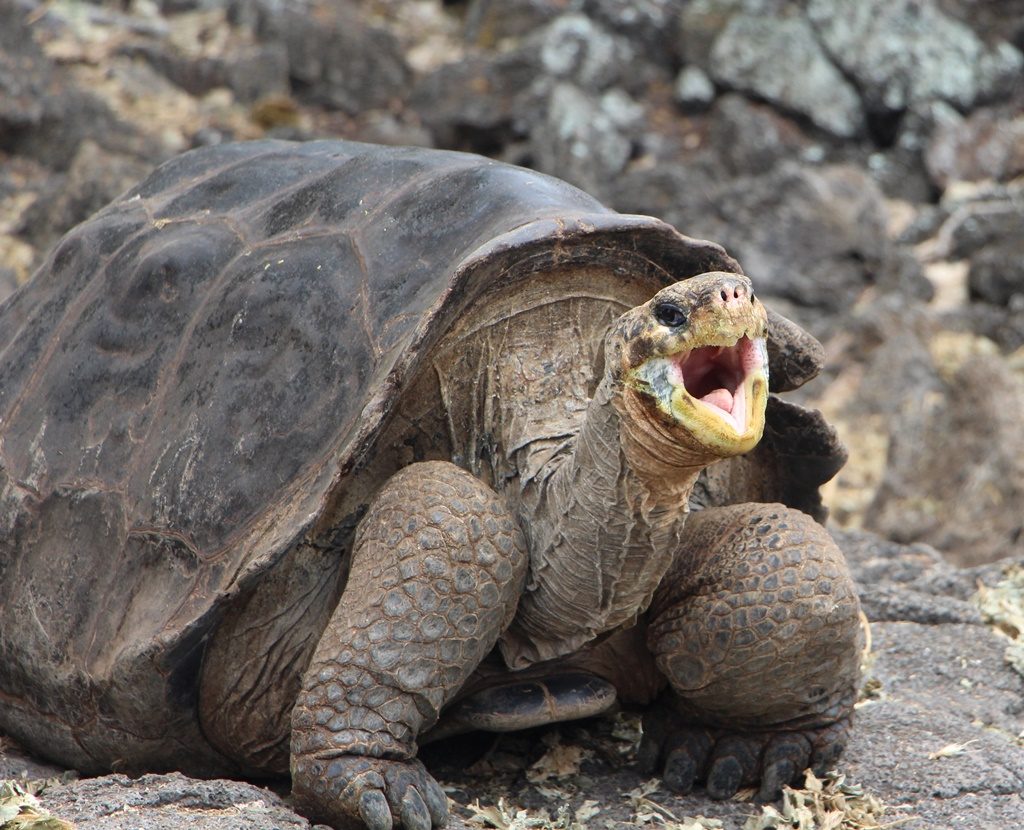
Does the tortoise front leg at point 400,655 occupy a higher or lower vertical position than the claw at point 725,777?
higher

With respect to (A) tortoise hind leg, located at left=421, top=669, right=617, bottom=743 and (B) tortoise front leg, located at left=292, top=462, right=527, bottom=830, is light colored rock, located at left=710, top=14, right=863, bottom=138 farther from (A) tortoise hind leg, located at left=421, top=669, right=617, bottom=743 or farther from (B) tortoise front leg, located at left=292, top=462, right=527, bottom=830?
(B) tortoise front leg, located at left=292, top=462, right=527, bottom=830

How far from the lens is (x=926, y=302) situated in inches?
378

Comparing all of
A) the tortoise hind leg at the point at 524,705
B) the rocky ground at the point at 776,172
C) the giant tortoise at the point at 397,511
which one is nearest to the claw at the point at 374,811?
the giant tortoise at the point at 397,511

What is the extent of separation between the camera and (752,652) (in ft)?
10.4

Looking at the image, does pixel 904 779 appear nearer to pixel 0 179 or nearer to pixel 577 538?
pixel 577 538

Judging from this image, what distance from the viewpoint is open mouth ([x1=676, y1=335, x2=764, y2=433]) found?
2557 mm

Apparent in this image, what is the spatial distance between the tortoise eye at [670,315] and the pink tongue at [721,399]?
0.44 ft

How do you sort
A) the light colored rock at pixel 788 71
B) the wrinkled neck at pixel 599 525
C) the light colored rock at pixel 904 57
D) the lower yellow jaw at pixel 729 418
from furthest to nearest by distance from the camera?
the light colored rock at pixel 904 57
the light colored rock at pixel 788 71
the wrinkled neck at pixel 599 525
the lower yellow jaw at pixel 729 418

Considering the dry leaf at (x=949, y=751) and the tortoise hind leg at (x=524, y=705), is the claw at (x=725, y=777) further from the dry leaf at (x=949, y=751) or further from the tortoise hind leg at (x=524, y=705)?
the dry leaf at (x=949, y=751)

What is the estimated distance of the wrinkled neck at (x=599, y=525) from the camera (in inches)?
109

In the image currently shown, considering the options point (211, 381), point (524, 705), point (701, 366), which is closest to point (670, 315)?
point (701, 366)

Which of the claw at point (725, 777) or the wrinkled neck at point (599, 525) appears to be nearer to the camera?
the wrinkled neck at point (599, 525)

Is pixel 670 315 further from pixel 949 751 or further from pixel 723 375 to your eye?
pixel 949 751

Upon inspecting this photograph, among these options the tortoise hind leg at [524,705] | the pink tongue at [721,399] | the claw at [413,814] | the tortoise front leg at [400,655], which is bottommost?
the tortoise hind leg at [524,705]
